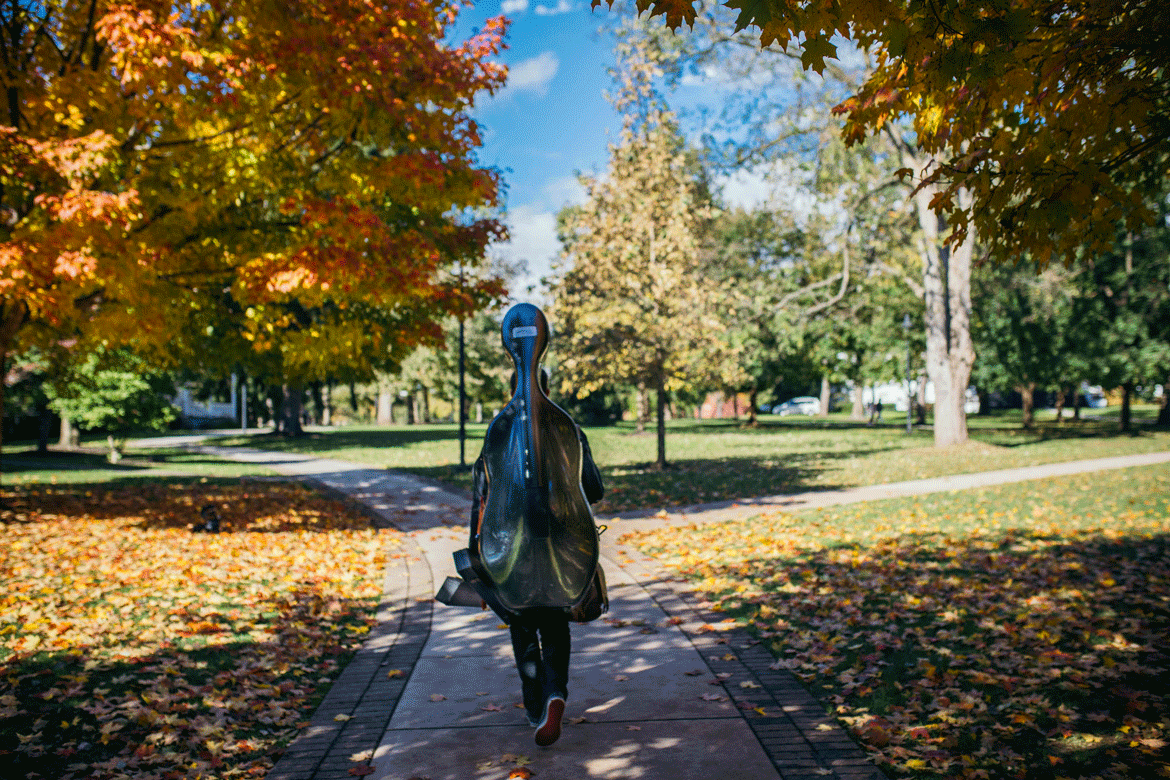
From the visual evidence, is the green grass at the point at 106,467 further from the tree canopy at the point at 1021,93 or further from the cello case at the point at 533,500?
the tree canopy at the point at 1021,93

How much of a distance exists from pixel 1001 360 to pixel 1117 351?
5592mm

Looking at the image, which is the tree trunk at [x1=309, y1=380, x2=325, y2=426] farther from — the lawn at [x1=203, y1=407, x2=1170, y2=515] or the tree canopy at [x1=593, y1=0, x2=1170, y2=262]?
the tree canopy at [x1=593, y1=0, x2=1170, y2=262]

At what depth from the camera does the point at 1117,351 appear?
25.9 metres

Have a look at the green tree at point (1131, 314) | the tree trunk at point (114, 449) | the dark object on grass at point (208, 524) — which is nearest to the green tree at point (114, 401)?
the tree trunk at point (114, 449)

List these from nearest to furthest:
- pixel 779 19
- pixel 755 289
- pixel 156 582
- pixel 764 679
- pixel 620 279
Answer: pixel 779 19 < pixel 764 679 < pixel 156 582 < pixel 620 279 < pixel 755 289

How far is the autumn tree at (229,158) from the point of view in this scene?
302 inches

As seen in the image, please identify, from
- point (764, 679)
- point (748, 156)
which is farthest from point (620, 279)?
point (764, 679)

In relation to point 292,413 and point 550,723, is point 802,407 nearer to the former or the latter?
point 292,413

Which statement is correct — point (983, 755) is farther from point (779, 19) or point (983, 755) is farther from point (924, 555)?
point (924, 555)

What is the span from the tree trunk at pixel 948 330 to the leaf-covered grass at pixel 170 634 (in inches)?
619

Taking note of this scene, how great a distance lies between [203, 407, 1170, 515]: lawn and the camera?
47.1 ft

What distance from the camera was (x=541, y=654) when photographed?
13.0 feet

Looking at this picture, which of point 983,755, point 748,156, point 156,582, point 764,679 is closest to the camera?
point 983,755

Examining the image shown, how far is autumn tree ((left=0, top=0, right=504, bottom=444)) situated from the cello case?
5334mm
